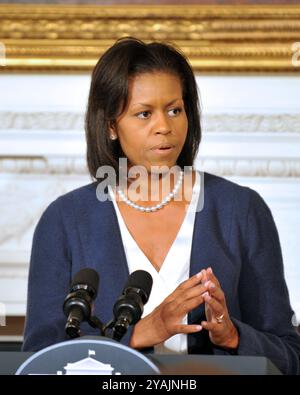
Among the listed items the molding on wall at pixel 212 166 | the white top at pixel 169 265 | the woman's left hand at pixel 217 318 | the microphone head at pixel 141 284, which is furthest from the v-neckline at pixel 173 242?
the molding on wall at pixel 212 166

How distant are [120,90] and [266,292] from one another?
1.52 feet

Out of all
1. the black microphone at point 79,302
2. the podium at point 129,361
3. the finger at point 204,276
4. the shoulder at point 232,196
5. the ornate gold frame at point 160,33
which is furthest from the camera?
the ornate gold frame at point 160,33

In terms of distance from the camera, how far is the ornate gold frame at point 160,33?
2449mm

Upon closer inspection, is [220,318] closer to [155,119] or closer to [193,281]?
[193,281]

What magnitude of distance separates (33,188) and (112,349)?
1.42 m

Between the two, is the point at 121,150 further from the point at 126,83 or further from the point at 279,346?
the point at 279,346

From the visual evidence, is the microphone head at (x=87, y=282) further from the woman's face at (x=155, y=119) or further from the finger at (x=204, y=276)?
the woman's face at (x=155, y=119)

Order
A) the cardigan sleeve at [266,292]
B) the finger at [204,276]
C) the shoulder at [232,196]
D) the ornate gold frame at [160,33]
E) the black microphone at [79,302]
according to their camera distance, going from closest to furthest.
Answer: the black microphone at [79,302] → the finger at [204,276] → the cardigan sleeve at [266,292] → the shoulder at [232,196] → the ornate gold frame at [160,33]

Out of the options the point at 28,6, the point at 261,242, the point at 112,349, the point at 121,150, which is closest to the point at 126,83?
the point at 121,150

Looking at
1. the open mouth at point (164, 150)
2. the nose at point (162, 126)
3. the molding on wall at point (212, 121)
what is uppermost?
the molding on wall at point (212, 121)

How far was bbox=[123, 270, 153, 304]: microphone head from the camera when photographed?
1286 millimetres

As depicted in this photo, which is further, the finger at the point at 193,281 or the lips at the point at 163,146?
the lips at the point at 163,146

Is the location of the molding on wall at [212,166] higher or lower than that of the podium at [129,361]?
higher

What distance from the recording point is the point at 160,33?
8.04ft
